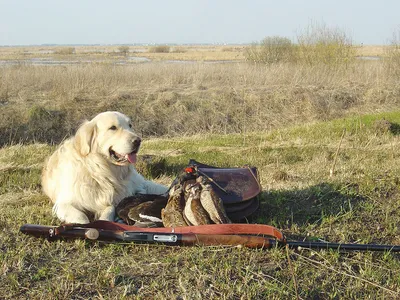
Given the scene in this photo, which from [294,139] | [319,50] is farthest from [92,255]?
[319,50]

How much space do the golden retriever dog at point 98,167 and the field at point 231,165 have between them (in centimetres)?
39

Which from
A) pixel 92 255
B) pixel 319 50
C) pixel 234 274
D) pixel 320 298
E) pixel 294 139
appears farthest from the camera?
pixel 319 50

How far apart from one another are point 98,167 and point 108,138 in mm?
316

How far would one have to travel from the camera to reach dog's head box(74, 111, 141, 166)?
14.7 ft

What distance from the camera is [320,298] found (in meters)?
2.90

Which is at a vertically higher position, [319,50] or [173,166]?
[319,50]

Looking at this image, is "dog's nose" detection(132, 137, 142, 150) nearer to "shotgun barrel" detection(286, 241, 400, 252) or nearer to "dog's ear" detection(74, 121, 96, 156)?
Answer: "dog's ear" detection(74, 121, 96, 156)

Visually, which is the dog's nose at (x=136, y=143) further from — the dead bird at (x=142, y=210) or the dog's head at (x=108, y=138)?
the dead bird at (x=142, y=210)

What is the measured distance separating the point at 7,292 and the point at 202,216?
157cm

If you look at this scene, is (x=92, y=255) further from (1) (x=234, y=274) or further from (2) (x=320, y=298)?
(2) (x=320, y=298)

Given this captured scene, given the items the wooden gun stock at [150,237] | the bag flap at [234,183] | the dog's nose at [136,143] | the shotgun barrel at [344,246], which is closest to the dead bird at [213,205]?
the bag flap at [234,183]

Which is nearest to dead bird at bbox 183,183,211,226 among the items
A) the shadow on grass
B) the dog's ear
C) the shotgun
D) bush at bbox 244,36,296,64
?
the shotgun

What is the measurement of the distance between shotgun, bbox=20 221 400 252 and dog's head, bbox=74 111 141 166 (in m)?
→ 0.94

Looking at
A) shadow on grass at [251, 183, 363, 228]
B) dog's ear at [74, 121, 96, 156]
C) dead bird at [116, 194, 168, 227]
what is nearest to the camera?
dead bird at [116, 194, 168, 227]
